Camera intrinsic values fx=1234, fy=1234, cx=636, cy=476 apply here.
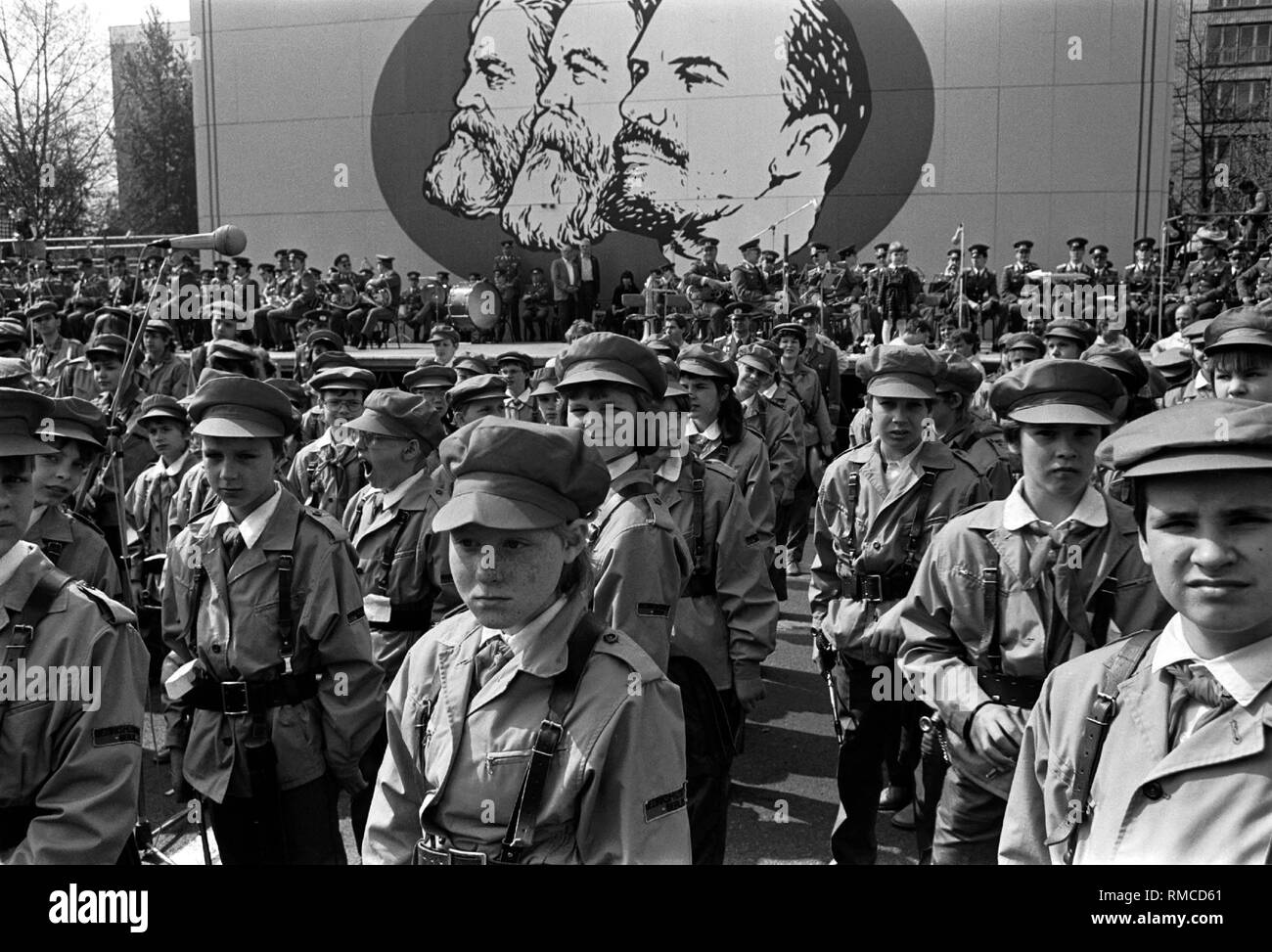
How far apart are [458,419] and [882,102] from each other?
65.9 ft

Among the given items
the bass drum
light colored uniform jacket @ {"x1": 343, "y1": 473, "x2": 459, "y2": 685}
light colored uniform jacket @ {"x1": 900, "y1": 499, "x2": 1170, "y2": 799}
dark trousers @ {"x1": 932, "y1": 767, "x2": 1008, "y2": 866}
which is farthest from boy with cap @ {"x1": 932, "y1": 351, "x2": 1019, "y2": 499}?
the bass drum

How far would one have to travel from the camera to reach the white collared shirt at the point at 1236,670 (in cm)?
234

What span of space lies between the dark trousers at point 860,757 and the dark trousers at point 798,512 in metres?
5.18

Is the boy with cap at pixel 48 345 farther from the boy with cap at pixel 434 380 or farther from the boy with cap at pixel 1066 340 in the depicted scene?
the boy with cap at pixel 1066 340

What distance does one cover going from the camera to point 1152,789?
7.75ft

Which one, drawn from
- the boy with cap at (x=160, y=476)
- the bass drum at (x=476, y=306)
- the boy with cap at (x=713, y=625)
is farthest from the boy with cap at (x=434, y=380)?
the bass drum at (x=476, y=306)

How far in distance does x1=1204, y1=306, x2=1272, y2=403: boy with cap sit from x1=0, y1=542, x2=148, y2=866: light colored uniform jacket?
4.69 metres

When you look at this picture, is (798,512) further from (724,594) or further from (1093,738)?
(1093,738)

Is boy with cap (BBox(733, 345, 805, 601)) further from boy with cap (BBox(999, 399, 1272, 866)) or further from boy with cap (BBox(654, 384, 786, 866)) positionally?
boy with cap (BBox(999, 399, 1272, 866))

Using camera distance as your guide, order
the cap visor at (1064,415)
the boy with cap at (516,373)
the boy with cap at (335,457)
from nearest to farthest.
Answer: the cap visor at (1064,415)
the boy with cap at (335,457)
the boy with cap at (516,373)

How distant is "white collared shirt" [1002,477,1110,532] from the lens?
3.89m

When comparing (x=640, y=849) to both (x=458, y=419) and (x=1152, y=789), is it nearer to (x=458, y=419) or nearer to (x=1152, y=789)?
(x=1152, y=789)

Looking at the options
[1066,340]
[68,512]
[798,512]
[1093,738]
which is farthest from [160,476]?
[1066,340]

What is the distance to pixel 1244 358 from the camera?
5.53 m
